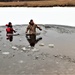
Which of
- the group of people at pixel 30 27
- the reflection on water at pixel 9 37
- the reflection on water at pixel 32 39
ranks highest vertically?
the group of people at pixel 30 27

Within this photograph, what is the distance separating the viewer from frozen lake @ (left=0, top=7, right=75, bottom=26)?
37.3 feet

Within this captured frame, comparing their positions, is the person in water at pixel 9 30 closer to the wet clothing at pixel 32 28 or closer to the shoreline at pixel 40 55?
the shoreline at pixel 40 55

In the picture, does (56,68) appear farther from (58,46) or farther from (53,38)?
(53,38)

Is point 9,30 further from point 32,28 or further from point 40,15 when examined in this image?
point 40,15

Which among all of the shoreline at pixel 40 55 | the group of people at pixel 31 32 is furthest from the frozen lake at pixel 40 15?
the shoreline at pixel 40 55

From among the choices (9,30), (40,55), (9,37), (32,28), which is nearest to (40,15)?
(9,30)

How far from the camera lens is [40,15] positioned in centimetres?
1212

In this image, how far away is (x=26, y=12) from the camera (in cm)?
1267

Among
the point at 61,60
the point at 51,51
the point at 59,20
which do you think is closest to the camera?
the point at 61,60

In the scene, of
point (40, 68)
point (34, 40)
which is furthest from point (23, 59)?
point (34, 40)

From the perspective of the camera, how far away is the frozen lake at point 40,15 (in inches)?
448

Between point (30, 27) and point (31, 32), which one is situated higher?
point (30, 27)

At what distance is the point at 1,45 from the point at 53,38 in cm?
154

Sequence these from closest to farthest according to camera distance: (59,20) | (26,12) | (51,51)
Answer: (51,51) < (59,20) < (26,12)
